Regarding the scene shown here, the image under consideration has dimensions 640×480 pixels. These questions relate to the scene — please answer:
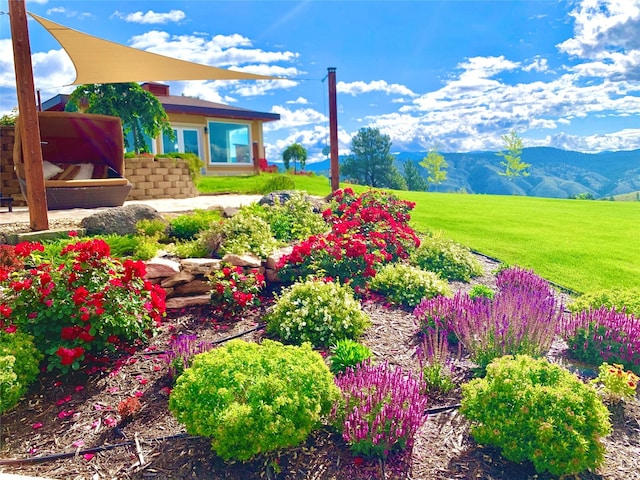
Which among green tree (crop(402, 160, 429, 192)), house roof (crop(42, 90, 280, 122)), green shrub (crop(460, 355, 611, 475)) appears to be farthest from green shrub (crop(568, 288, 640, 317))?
green tree (crop(402, 160, 429, 192))

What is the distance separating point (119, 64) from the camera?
7.22m

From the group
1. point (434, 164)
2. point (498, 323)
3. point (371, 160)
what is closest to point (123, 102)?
point (498, 323)

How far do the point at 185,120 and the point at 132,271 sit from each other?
15566mm

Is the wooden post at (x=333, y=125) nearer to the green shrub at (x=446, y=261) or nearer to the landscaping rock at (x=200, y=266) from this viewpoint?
the green shrub at (x=446, y=261)

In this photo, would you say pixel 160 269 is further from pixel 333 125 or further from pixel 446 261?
pixel 333 125

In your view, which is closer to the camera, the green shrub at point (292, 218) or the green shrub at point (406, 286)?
the green shrub at point (406, 286)

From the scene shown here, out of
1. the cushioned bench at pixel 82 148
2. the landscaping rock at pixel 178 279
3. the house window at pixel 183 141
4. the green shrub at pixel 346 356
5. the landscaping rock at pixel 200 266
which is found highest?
the house window at pixel 183 141

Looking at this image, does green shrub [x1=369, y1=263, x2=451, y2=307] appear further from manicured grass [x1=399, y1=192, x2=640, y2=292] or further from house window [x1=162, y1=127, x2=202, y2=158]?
house window [x1=162, y1=127, x2=202, y2=158]

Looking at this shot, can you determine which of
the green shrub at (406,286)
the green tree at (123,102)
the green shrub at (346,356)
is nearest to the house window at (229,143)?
the green tree at (123,102)

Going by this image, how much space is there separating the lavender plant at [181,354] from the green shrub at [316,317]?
2.19 ft

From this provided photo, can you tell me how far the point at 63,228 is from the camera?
5430 mm

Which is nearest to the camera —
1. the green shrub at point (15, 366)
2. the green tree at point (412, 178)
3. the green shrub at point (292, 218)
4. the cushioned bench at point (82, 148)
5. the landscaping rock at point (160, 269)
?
the green shrub at point (15, 366)

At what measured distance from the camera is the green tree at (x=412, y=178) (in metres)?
45.4

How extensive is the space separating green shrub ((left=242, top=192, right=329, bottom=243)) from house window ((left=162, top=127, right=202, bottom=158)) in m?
11.7
